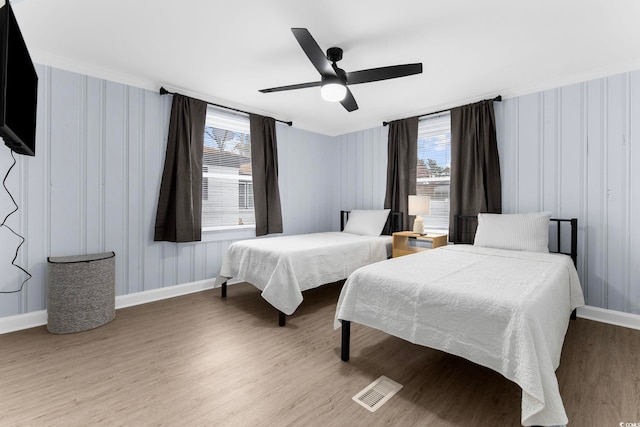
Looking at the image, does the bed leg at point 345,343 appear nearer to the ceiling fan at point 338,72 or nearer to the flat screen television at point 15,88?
the ceiling fan at point 338,72

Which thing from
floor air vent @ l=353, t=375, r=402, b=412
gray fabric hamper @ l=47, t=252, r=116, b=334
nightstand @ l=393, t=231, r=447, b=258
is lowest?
floor air vent @ l=353, t=375, r=402, b=412

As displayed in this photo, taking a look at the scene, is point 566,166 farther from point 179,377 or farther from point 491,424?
point 179,377

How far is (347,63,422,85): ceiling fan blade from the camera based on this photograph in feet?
7.07

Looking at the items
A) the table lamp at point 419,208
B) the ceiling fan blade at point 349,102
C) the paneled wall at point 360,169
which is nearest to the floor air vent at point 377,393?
the ceiling fan blade at point 349,102

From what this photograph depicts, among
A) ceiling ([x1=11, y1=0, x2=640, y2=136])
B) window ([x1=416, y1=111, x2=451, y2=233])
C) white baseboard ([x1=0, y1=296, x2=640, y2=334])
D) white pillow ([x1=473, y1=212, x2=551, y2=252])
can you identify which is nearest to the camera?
ceiling ([x1=11, y1=0, x2=640, y2=136])

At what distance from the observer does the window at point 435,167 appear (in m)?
3.98

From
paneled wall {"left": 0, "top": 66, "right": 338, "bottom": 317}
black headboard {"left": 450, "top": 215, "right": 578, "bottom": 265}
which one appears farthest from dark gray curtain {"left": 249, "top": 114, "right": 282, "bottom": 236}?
black headboard {"left": 450, "top": 215, "right": 578, "bottom": 265}

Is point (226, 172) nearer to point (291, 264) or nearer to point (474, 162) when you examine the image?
point (291, 264)

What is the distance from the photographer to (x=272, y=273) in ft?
9.06

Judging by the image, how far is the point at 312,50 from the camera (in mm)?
1963

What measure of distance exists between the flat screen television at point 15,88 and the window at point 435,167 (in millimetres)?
4055

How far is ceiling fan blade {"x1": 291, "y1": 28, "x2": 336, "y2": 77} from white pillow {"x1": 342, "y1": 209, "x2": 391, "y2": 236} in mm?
2406

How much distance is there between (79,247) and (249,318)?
181 cm

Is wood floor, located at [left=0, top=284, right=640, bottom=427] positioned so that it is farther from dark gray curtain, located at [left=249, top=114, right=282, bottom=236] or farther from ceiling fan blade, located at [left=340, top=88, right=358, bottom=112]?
ceiling fan blade, located at [left=340, top=88, right=358, bottom=112]
